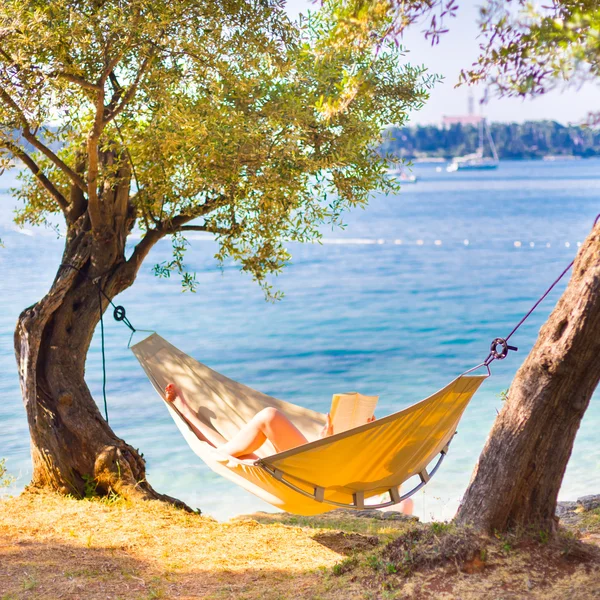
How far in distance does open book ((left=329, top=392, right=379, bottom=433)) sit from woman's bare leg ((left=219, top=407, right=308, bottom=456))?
0.70ft

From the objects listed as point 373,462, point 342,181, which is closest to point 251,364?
point 342,181

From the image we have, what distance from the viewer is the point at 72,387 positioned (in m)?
3.92

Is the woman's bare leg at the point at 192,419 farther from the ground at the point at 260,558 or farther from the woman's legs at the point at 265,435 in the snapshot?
the ground at the point at 260,558

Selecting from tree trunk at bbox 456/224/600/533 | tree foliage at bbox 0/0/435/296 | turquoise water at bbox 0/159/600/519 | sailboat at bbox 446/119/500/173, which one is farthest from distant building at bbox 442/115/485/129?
tree trunk at bbox 456/224/600/533

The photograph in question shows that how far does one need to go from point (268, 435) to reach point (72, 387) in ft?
3.59

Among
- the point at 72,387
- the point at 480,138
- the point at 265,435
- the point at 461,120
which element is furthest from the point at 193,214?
the point at 480,138

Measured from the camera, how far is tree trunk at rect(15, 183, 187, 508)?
385cm

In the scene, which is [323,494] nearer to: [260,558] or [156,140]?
[260,558]

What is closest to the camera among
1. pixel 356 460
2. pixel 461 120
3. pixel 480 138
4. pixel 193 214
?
pixel 356 460

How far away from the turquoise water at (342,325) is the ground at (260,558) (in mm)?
3018

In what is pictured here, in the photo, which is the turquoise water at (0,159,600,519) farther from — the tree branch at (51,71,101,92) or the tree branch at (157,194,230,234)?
the tree branch at (51,71,101,92)

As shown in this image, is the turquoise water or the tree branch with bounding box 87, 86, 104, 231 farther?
the turquoise water

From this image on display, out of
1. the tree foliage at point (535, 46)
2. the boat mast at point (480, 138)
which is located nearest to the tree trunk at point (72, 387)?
the tree foliage at point (535, 46)

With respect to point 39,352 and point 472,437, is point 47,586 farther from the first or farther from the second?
point 472,437
